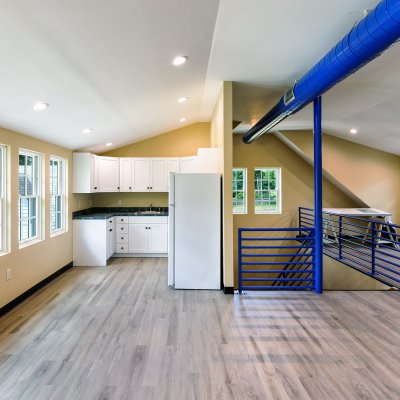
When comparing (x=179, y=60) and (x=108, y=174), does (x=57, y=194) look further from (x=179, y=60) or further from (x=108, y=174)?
(x=179, y=60)

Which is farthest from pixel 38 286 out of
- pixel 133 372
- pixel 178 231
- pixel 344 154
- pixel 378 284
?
pixel 344 154

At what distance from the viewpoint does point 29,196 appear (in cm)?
407

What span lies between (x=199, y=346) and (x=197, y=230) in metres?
1.83

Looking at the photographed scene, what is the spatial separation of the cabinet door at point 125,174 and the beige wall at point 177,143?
1.74 feet

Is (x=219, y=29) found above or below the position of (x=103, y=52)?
above

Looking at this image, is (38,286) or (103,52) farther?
(38,286)

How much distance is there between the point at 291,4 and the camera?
228cm

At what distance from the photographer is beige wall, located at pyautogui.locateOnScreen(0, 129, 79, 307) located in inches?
137

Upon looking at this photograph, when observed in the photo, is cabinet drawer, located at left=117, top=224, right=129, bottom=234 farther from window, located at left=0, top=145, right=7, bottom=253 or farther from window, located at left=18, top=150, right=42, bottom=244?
window, located at left=0, top=145, right=7, bottom=253

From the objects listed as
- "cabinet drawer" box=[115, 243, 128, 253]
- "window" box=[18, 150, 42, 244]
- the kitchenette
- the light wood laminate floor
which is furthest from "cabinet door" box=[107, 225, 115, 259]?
the light wood laminate floor

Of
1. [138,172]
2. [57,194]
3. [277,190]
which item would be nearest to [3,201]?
[57,194]

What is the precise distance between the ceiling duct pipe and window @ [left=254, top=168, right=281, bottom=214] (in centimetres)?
396

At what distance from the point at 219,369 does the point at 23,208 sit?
345 cm

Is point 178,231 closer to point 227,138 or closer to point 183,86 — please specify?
point 227,138
